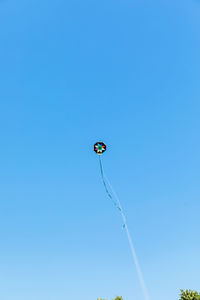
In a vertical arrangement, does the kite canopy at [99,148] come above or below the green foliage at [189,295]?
above

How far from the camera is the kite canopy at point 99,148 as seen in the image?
25.1 meters

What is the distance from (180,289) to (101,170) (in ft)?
61.1

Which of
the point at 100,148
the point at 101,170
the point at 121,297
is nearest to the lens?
the point at 101,170

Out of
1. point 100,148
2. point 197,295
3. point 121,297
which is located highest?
point 100,148

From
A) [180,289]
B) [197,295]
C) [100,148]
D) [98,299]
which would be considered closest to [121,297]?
[98,299]

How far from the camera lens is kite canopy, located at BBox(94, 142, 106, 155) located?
82.4 feet

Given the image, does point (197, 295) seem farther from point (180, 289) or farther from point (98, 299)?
point (98, 299)

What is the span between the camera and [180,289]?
26891 millimetres

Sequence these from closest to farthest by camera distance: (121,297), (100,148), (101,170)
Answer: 1. (101,170)
2. (100,148)
3. (121,297)

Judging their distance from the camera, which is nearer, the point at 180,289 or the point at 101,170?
the point at 101,170

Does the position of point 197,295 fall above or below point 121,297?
below

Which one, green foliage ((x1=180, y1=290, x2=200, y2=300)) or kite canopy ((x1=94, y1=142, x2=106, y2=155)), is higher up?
kite canopy ((x1=94, y1=142, x2=106, y2=155))

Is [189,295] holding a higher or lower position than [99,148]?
lower

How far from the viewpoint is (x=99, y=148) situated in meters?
25.3
